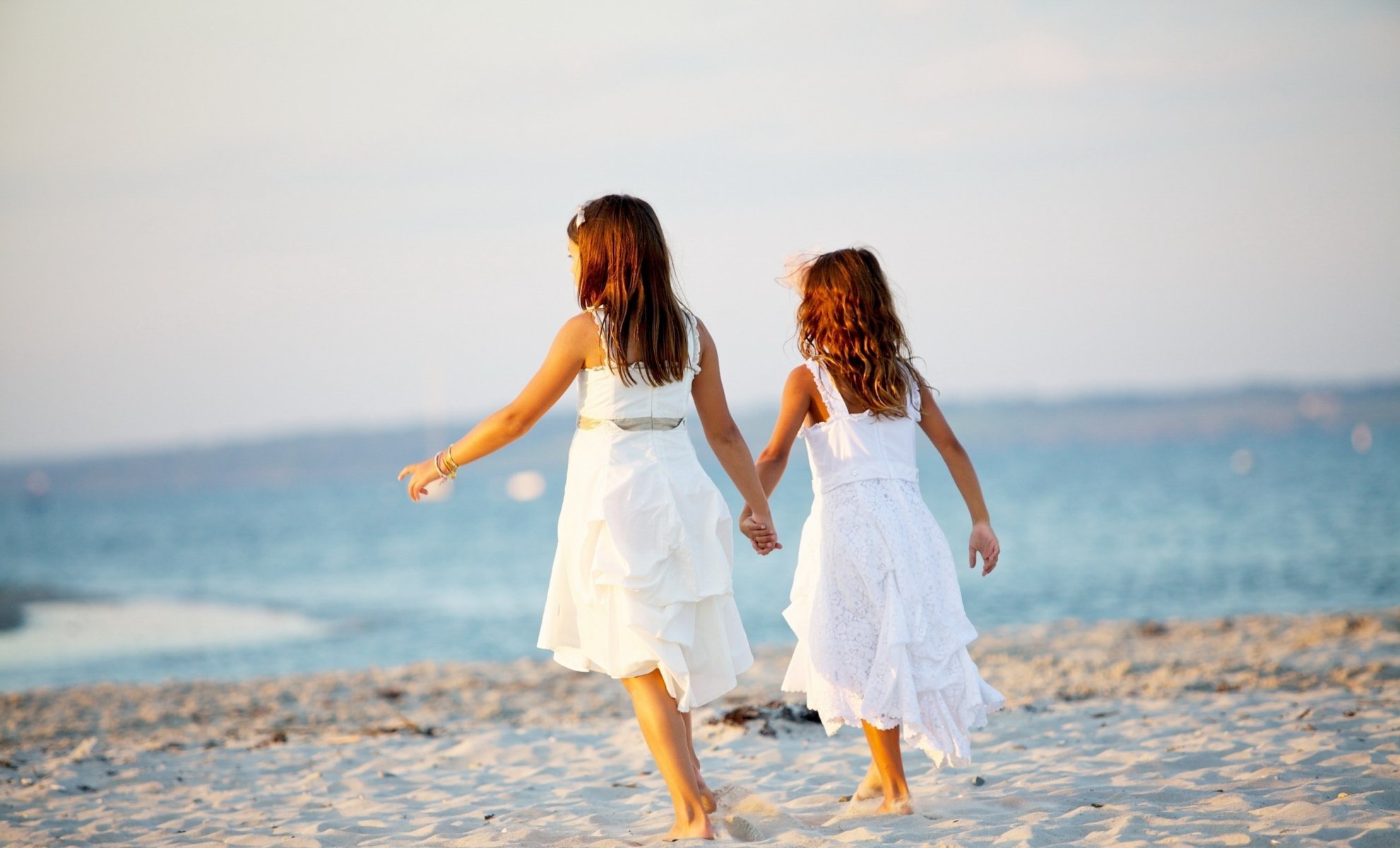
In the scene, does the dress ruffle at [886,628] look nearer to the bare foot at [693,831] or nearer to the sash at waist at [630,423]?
the bare foot at [693,831]

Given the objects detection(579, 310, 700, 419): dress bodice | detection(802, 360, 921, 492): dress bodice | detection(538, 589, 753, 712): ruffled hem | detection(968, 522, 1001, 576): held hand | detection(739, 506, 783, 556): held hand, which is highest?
detection(579, 310, 700, 419): dress bodice

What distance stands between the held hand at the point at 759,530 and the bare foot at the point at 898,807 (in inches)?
37.5

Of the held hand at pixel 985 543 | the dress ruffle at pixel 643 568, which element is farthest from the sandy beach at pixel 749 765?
the held hand at pixel 985 543

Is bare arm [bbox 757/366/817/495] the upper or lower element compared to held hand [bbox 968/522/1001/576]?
upper

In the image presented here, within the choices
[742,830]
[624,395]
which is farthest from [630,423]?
[742,830]

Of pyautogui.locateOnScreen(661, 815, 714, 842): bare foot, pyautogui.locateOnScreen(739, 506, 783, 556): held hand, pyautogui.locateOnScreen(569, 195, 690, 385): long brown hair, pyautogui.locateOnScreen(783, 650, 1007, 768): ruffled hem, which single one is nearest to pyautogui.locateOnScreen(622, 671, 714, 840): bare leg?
pyautogui.locateOnScreen(661, 815, 714, 842): bare foot

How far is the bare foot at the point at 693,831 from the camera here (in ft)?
10.7

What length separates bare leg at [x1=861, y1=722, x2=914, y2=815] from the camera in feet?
11.6

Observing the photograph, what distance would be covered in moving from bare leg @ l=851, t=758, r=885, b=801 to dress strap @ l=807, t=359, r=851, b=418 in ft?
4.15

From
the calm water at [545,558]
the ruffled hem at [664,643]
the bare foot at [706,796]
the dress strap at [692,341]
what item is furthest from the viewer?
the calm water at [545,558]

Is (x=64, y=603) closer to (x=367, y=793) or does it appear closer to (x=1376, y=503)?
(x=367, y=793)

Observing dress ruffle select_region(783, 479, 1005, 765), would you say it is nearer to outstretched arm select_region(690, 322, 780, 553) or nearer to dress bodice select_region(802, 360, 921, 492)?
dress bodice select_region(802, 360, 921, 492)

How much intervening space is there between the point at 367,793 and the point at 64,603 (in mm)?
17686

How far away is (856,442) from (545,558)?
2445cm
